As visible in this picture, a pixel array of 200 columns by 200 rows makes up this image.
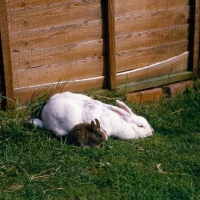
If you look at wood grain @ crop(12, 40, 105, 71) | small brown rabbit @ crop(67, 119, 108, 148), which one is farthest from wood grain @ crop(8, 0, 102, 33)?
small brown rabbit @ crop(67, 119, 108, 148)

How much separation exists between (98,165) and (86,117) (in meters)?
0.75

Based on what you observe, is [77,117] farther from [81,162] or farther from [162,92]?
[162,92]

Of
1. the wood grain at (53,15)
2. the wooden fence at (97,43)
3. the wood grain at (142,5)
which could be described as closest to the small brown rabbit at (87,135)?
the wooden fence at (97,43)

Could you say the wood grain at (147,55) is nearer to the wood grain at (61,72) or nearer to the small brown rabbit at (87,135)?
the wood grain at (61,72)

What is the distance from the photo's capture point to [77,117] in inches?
227

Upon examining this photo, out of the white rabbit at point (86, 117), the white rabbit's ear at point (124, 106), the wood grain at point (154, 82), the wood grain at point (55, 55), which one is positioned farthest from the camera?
the wood grain at point (154, 82)

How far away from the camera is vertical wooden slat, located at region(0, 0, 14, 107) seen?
18.5 feet

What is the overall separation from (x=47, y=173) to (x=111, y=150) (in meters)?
0.76

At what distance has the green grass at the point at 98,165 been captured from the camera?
4.77 m

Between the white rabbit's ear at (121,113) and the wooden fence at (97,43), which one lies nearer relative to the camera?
the wooden fence at (97,43)

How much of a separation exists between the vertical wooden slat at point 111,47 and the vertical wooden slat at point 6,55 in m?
1.26

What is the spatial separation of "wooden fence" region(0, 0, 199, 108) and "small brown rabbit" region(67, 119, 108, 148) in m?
0.78

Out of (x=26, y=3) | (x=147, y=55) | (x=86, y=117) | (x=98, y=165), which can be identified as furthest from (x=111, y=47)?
(x=98, y=165)

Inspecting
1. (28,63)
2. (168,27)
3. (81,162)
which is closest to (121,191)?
(81,162)
